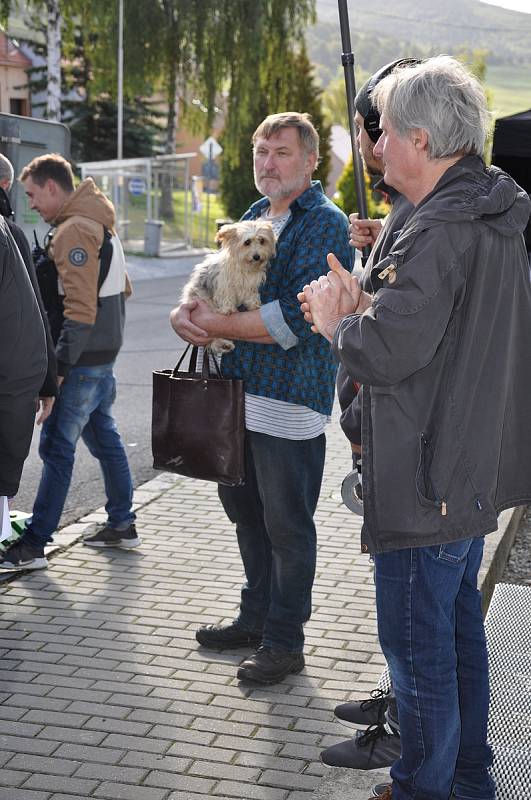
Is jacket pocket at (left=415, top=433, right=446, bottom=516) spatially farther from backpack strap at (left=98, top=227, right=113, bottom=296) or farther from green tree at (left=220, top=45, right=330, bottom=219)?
green tree at (left=220, top=45, right=330, bottom=219)

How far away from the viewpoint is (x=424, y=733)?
301cm

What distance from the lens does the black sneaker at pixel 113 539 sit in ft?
20.7

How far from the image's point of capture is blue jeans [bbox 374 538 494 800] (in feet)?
9.61

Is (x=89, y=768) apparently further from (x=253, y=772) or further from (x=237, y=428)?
(x=237, y=428)

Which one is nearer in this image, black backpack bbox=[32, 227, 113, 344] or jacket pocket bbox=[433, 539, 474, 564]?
jacket pocket bbox=[433, 539, 474, 564]

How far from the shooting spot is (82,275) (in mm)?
5801

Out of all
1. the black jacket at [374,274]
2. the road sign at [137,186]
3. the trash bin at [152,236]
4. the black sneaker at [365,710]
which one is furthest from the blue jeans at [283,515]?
the trash bin at [152,236]

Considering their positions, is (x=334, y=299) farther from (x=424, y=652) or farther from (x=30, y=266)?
(x=30, y=266)

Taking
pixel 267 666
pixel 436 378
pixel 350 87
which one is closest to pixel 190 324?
pixel 350 87

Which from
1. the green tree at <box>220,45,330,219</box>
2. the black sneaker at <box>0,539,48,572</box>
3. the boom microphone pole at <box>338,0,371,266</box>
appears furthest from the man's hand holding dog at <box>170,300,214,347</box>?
the green tree at <box>220,45,330,219</box>

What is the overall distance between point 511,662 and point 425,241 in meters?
2.46

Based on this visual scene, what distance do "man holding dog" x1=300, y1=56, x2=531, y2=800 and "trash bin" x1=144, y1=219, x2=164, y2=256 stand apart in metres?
31.9

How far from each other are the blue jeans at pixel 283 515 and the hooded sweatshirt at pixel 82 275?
1.51 metres

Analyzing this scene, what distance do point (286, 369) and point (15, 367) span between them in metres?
1.07
